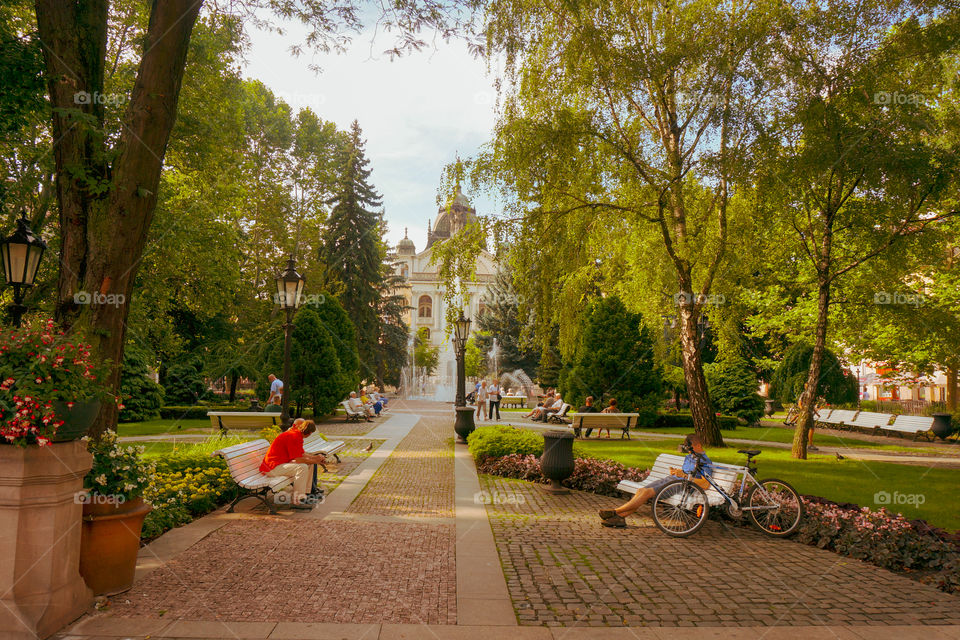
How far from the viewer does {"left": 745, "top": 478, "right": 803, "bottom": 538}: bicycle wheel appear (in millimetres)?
7340

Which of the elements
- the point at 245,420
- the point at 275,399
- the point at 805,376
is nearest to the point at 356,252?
the point at 275,399

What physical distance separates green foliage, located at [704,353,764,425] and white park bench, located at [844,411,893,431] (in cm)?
323

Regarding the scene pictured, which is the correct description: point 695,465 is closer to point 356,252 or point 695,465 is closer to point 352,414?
point 352,414

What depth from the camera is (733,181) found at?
1212cm

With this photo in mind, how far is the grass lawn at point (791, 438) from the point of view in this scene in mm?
17344

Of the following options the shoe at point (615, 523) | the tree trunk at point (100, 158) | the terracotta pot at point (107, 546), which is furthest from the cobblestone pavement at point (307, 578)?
the tree trunk at point (100, 158)

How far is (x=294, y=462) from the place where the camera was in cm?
841

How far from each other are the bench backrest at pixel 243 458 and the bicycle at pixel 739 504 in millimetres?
5401

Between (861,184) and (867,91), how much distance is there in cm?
182

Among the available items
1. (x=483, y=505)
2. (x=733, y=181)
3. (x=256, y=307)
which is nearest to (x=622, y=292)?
(x=733, y=181)

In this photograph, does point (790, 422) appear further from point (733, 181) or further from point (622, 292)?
point (733, 181)

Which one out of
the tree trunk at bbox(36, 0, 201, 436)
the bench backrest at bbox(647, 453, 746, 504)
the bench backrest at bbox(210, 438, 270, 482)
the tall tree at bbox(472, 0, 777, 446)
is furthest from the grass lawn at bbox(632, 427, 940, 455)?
the tree trunk at bbox(36, 0, 201, 436)

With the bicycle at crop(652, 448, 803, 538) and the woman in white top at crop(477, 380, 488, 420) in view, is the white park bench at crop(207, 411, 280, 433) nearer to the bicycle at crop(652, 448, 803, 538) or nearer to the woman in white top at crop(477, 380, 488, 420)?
the bicycle at crop(652, 448, 803, 538)

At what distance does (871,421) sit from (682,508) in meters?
19.2
